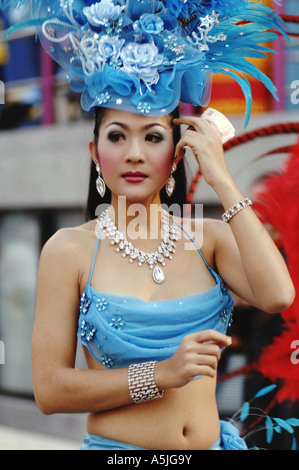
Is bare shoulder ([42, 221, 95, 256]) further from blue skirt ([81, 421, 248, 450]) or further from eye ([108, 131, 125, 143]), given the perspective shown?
blue skirt ([81, 421, 248, 450])

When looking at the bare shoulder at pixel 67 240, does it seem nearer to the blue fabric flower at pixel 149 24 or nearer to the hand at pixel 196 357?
the hand at pixel 196 357

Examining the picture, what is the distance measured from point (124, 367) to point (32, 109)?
5.70 meters

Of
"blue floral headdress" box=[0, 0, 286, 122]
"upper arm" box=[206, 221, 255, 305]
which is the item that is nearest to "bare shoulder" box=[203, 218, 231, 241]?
"upper arm" box=[206, 221, 255, 305]

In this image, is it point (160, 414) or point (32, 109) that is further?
point (32, 109)

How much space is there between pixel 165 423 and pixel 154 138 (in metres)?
0.74

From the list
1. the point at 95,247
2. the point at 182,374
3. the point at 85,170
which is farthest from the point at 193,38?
the point at 85,170

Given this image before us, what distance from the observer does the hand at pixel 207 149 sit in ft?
5.65

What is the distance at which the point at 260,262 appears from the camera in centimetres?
167

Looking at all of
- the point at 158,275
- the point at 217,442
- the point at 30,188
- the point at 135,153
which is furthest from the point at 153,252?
the point at 30,188

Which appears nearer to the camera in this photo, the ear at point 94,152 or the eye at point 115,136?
the eye at point 115,136

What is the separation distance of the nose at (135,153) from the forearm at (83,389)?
53cm

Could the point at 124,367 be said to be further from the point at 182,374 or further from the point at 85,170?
the point at 85,170

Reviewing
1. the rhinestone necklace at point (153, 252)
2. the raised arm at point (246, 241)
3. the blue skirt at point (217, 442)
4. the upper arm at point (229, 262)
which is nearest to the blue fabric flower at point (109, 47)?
the raised arm at point (246, 241)
